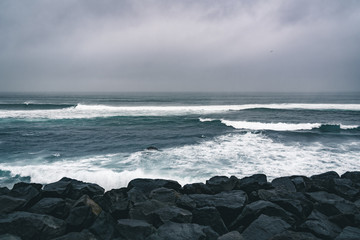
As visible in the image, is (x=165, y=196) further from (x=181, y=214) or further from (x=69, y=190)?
(x=69, y=190)

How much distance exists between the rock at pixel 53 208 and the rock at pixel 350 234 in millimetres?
4181

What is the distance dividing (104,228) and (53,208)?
1.24 meters

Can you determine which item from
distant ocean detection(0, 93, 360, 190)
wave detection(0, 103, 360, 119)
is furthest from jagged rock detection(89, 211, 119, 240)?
wave detection(0, 103, 360, 119)

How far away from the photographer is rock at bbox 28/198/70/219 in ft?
13.7

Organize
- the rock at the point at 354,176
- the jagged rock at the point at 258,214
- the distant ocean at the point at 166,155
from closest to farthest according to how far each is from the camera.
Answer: the jagged rock at the point at 258,214 → the rock at the point at 354,176 → the distant ocean at the point at 166,155

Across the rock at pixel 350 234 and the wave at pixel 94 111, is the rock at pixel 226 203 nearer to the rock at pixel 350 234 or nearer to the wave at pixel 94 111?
the rock at pixel 350 234

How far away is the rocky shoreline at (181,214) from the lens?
342 centimetres

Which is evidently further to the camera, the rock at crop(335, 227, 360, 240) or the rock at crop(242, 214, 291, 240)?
the rock at crop(242, 214, 291, 240)

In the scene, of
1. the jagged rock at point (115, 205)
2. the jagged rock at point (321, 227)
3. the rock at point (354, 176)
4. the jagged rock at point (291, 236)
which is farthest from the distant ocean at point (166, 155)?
the jagged rock at point (291, 236)

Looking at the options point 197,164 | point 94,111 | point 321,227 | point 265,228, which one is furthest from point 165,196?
point 94,111

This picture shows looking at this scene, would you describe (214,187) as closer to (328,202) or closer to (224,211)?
(224,211)

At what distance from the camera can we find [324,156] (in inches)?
400

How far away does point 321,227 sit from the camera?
3498 mm

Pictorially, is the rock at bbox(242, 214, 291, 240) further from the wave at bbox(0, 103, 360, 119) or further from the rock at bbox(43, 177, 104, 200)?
the wave at bbox(0, 103, 360, 119)
